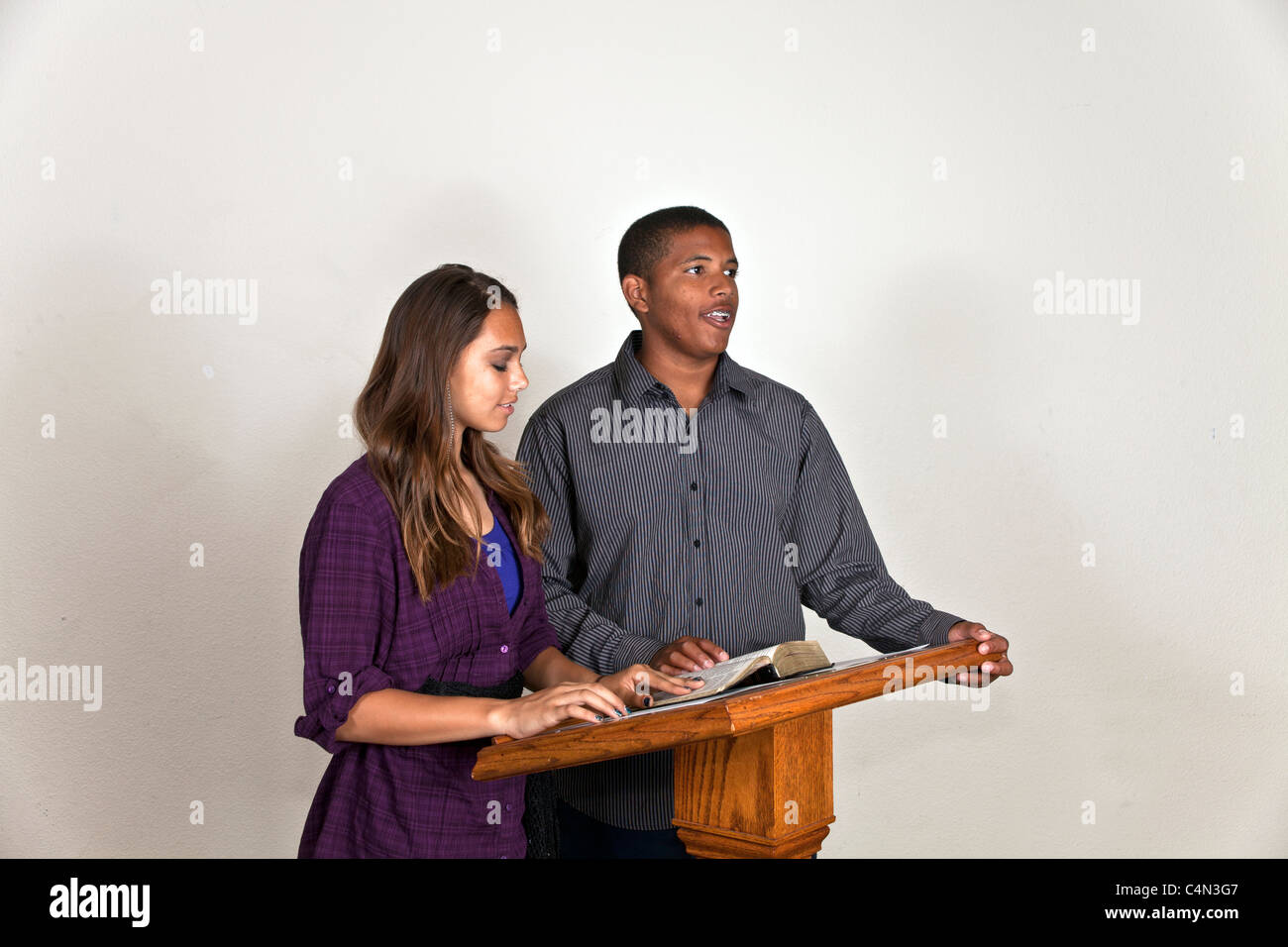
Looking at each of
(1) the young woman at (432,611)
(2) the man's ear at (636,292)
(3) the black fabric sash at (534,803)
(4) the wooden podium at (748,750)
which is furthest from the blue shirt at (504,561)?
(2) the man's ear at (636,292)

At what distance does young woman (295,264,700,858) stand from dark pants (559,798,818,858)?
57cm

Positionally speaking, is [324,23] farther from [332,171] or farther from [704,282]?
[704,282]

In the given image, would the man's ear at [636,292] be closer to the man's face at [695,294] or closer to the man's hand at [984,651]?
the man's face at [695,294]

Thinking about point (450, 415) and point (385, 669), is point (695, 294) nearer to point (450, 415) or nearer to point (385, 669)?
point (450, 415)

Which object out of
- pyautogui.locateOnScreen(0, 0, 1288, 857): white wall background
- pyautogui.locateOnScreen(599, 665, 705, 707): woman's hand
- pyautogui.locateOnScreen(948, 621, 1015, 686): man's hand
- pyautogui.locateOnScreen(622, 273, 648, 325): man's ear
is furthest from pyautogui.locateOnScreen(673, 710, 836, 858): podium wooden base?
pyautogui.locateOnScreen(0, 0, 1288, 857): white wall background

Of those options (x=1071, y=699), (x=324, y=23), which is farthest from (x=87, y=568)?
(x=1071, y=699)

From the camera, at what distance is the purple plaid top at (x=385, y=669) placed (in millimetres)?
2086

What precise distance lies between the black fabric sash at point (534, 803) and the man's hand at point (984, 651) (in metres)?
0.83

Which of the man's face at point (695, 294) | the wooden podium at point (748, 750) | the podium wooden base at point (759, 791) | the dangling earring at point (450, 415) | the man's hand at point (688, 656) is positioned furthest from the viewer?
the man's face at point (695, 294)

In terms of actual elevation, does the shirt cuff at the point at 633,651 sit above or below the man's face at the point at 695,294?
below

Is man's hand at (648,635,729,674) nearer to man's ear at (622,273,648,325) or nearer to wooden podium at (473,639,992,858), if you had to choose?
wooden podium at (473,639,992,858)

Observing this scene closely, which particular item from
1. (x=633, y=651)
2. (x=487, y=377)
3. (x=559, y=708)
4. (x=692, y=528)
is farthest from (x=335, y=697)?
(x=692, y=528)

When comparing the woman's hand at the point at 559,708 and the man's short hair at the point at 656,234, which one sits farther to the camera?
the man's short hair at the point at 656,234

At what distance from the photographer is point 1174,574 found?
425 centimetres
